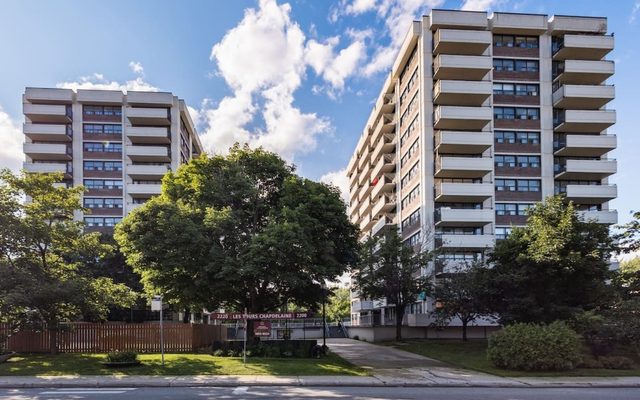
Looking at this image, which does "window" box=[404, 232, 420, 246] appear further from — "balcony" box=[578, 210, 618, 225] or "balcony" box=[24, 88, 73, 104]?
"balcony" box=[24, 88, 73, 104]

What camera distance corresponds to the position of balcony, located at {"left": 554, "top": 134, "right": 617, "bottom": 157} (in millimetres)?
52031

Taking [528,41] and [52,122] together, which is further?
[52,122]

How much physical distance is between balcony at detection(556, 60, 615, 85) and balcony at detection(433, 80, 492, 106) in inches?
341

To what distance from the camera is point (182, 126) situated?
8031 cm

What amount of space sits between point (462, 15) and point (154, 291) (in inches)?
1606

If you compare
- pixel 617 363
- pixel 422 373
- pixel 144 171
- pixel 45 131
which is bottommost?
pixel 422 373

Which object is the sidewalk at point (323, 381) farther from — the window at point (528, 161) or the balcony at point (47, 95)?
the balcony at point (47, 95)

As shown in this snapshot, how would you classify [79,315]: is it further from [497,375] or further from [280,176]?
[497,375]

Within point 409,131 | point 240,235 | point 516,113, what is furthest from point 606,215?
point 240,235

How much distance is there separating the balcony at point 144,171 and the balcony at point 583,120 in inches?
1880

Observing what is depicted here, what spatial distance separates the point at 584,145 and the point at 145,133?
5371 centimetres

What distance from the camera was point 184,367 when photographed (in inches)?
781

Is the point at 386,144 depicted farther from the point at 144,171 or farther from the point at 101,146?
the point at 101,146

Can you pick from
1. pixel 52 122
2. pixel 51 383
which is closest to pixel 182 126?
pixel 52 122
